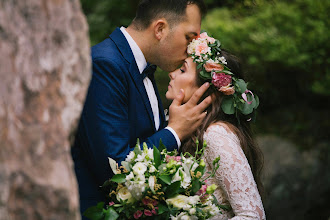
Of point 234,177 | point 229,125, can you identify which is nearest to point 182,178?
point 234,177

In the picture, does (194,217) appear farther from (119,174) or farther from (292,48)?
(292,48)

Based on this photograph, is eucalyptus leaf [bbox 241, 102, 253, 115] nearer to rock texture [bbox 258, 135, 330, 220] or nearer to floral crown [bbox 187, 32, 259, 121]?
floral crown [bbox 187, 32, 259, 121]

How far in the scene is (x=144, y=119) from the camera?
2.82 metres

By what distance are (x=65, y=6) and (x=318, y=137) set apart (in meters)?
6.37

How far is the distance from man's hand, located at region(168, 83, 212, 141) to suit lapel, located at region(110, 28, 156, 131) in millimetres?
180

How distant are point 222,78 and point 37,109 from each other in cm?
178

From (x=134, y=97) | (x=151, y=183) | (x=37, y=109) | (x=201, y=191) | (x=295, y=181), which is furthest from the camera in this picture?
(x=295, y=181)

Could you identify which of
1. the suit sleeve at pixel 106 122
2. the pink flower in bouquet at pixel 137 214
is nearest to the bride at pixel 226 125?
the suit sleeve at pixel 106 122

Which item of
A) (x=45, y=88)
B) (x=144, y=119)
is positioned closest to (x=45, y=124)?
(x=45, y=88)

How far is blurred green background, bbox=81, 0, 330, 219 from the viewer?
6.09 m

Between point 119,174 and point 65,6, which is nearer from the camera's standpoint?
point 65,6

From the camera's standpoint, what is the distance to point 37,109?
126cm

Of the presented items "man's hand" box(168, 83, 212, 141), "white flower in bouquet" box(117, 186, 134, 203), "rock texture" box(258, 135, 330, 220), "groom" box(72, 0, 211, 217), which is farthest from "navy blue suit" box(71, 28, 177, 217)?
"rock texture" box(258, 135, 330, 220)

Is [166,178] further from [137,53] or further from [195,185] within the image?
[137,53]
